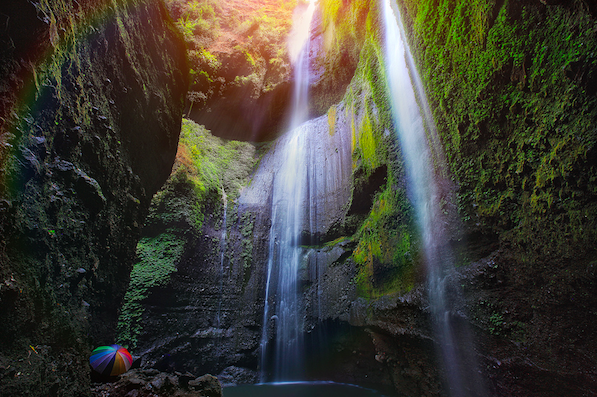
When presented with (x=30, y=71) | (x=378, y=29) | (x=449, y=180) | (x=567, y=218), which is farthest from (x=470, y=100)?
(x=378, y=29)

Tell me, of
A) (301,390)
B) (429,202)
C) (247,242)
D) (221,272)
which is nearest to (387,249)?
(429,202)

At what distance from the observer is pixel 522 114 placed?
4020 millimetres

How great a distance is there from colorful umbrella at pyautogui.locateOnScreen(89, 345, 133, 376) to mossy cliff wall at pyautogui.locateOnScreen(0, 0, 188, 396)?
21cm

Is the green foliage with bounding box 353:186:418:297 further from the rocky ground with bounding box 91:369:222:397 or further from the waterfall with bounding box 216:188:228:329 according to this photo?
the waterfall with bounding box 216:188:228:329

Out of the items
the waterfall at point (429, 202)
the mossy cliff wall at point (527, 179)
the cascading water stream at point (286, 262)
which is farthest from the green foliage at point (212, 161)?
the mossy cliff wall at point (527, 179)

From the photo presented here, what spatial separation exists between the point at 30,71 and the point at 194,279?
686cm

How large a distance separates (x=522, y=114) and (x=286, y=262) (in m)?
7.83

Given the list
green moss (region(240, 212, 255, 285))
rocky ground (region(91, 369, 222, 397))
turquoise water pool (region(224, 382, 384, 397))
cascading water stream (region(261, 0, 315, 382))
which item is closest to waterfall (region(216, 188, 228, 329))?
green moss (region(240, 212, 255, 285))

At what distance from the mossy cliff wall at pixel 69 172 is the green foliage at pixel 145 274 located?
0.65 m

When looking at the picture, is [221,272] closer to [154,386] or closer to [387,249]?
[154,386]

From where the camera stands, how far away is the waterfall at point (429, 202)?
15.9 feet

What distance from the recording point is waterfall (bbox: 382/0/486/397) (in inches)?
191

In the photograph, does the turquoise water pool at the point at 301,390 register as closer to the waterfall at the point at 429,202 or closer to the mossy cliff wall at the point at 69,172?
the waterfall at the point at 429,202

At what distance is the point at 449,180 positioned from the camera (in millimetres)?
5609
